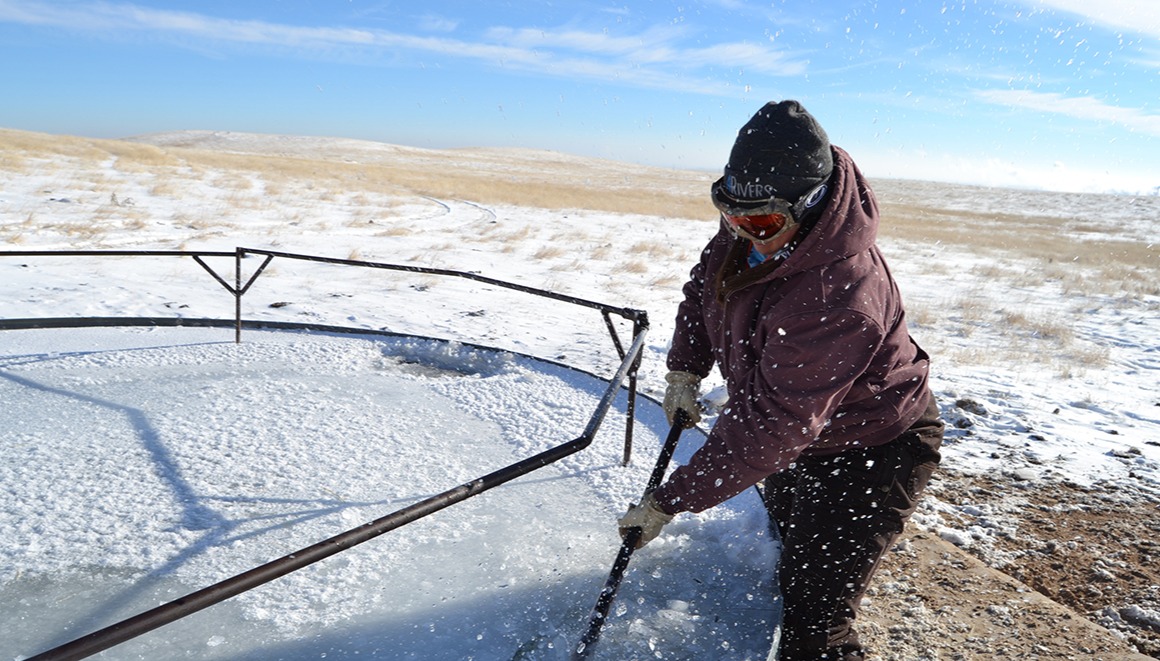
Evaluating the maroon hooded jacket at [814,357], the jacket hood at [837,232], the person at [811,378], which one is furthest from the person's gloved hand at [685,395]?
the jacket hood at [837,232]

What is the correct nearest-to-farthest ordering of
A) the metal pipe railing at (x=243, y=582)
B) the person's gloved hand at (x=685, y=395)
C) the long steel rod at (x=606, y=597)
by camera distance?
the metal pipe railing at (x=243, y=582) → the long steel rod at (x=606, y=597) → the person's gloved hand at (x=685, y=395)

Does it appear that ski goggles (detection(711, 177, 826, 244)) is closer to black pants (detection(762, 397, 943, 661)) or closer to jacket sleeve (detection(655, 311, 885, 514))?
jacket sleeve (detection(655, 311, 885, 514))

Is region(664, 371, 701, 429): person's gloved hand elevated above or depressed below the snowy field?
above

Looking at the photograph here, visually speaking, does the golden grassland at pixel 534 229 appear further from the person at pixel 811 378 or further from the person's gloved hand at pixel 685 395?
the person at pixel 811 378

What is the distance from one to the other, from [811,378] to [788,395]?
54 millimetres

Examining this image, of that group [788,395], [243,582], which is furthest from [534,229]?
[243,582]

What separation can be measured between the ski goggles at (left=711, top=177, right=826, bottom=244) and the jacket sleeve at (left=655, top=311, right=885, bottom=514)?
0.66ft

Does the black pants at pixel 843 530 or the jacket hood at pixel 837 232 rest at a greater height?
the jacket hood at pixel 837 232

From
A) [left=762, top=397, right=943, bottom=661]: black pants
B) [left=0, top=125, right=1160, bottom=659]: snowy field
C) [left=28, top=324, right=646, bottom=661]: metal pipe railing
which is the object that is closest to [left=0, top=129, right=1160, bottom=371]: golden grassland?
[left=0, top=125, right=1160, bottom=659]: snowy field

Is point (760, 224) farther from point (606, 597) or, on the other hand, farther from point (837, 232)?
point (606, 597)

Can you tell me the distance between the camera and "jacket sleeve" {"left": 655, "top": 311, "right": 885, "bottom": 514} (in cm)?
139

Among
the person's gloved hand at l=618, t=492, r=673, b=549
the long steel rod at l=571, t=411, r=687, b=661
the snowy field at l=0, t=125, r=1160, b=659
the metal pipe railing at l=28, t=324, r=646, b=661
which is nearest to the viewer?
the metal pipe railing at l=28, t=324, r=646, b=661

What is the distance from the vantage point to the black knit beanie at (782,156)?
1.43m

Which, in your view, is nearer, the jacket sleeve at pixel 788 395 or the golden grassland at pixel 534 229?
the jacket sleeve at pixel 788 395
